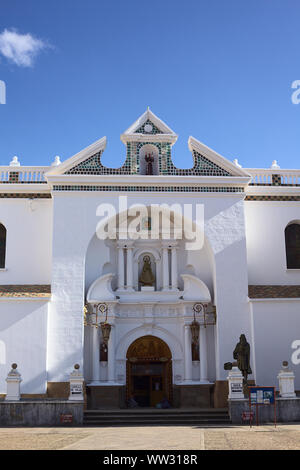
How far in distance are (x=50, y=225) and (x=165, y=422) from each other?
28.5 feet

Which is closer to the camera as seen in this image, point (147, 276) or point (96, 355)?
point (96, 355)

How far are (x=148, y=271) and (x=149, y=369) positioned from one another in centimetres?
367

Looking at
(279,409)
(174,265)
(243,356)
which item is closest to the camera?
(279,409)

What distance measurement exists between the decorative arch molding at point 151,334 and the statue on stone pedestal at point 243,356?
290cm

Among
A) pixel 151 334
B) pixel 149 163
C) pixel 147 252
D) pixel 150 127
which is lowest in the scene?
pixel 151 334

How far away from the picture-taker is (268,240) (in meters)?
23.9

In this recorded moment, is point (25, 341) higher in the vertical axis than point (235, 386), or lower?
higher

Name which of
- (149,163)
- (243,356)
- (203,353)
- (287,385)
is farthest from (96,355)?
(149,163)

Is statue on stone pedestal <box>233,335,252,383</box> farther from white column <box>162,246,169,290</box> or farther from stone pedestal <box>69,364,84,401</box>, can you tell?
stone pedestal <box>69,364,84,401</box>

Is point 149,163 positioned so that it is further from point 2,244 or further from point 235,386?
point 235,386

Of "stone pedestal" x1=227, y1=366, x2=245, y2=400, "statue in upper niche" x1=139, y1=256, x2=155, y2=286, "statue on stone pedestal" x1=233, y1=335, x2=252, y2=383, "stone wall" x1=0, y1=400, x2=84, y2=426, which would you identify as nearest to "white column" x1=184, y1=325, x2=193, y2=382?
"statue in upper niche" x1=139, y1=256, x2=155, y2=286

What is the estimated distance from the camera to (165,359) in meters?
22.8

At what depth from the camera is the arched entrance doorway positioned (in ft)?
74.5
